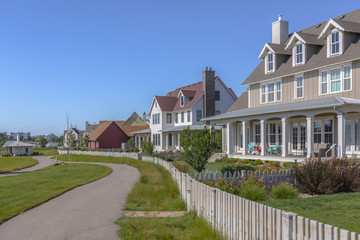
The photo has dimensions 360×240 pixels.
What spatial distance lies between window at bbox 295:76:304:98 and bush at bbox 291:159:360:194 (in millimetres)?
11626

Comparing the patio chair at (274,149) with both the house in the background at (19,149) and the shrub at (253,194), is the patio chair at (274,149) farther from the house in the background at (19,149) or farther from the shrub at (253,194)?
the house in the background at (19,149)

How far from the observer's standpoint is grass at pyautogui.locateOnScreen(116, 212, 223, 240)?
7305 millimetres

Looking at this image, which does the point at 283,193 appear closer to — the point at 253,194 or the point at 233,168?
the point at 253,194

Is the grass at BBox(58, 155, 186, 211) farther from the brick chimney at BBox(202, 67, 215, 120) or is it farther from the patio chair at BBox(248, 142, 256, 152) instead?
the brick chimney at BBox(202, 67, 215, 120)

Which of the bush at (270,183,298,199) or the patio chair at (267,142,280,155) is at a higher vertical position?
the patio chair at (267,142,280,155)

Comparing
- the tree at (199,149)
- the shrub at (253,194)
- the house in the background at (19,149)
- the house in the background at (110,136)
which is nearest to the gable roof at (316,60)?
the tree at (199,149)

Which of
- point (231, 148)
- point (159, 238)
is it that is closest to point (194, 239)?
point (159, 238)

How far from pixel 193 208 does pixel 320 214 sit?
3.34m

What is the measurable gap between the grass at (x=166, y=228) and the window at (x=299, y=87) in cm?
1637

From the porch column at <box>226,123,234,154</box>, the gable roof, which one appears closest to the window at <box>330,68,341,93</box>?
the gable roof

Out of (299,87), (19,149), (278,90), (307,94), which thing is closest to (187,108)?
(278,90)

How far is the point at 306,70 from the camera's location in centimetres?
2175

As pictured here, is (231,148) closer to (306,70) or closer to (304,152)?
(304,152)

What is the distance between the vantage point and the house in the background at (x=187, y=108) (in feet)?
132
